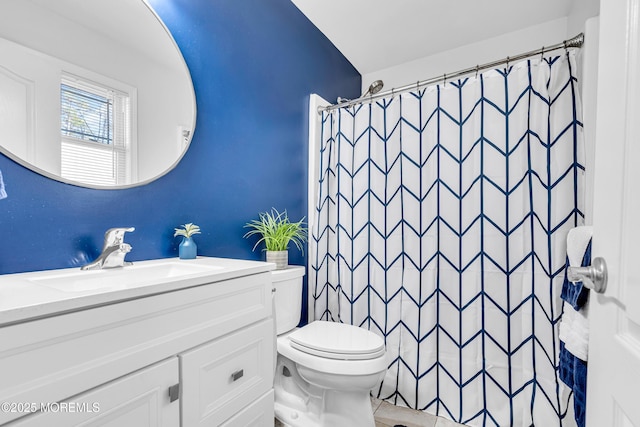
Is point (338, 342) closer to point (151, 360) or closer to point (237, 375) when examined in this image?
point (237, 375)

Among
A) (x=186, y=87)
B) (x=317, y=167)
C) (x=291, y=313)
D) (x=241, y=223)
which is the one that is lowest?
(x=291, y=313)

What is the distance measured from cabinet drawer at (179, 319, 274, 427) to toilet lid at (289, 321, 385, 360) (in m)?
0.30

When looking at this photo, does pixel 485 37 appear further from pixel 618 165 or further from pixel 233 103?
pixel 618 165

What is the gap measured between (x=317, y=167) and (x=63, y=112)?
1406mm

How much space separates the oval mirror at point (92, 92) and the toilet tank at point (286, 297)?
0.69 metres

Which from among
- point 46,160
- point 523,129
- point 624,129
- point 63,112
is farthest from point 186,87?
point 523,129

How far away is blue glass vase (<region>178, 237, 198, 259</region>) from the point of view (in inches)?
49.8

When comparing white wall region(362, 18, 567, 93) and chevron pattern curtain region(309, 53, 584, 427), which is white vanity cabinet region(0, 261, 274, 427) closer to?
chevron pattern curtain region(309, 53, 584, 427)

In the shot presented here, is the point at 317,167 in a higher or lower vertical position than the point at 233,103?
lower

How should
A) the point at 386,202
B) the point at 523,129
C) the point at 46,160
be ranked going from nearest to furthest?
1. the point at 46,160
2. the point at 523,129
3. the point at 386,202

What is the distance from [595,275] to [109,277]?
1.22m

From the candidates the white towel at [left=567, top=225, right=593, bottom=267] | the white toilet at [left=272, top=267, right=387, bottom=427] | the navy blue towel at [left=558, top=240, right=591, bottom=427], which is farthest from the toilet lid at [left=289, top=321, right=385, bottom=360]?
the white towel at [left=567, top=225, right=593, bottom=267]

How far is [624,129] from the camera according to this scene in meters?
0.55

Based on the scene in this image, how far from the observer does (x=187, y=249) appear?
1267mm
